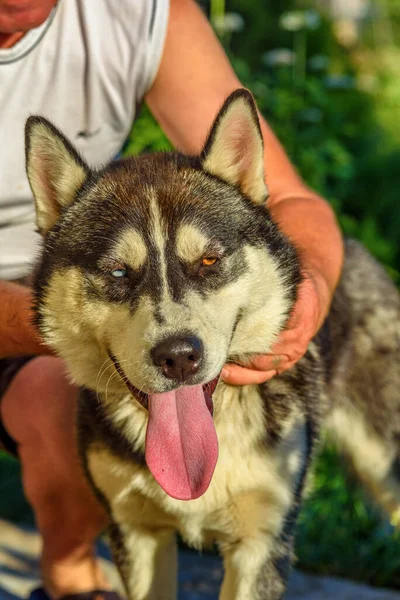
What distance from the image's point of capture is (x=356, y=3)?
30.6ft

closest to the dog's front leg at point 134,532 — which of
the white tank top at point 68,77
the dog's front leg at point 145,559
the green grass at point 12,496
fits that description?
the dog's front leg at point 145,559

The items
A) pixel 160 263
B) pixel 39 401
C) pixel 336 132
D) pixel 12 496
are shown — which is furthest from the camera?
pixel 336 132

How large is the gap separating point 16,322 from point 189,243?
78 cm

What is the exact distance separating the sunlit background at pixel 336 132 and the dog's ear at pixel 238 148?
170 centimetres

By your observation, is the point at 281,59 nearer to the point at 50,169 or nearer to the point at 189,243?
the point at 50,169

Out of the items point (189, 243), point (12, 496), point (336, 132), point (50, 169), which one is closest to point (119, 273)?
point (189, 243)

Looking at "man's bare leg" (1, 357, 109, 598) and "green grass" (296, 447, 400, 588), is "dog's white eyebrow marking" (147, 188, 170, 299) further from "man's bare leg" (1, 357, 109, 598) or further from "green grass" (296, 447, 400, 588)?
"green grass" (296, 447, 400, 588)

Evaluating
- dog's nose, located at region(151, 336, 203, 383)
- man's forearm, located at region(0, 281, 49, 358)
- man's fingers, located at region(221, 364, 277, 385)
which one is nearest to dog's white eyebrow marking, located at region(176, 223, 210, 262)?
dog's nose, located at region(151, 336, 203, 383)

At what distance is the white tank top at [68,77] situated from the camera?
3.58 metres

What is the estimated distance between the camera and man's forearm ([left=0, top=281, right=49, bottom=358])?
3.12 meters

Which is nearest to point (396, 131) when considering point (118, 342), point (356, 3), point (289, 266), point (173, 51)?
point (356, 3)

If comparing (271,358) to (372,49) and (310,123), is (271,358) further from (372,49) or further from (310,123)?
(372,49)

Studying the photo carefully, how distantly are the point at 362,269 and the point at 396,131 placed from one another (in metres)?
3.01

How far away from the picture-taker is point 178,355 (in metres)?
2.51
